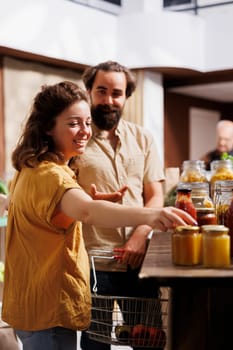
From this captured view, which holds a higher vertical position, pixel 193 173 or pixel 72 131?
pixel 72 131

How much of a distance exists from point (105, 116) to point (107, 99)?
80 millimetres

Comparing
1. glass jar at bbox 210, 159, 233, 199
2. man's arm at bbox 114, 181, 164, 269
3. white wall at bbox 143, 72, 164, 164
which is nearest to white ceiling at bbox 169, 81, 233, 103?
white wall at bbox 143, 72, 164, 164

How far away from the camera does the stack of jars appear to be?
1844 millimetres

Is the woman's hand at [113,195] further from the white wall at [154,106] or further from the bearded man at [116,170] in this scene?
the white wall at [154,106]

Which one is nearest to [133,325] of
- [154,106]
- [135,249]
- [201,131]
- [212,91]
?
[135,249]

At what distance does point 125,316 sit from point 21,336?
1.63 ft

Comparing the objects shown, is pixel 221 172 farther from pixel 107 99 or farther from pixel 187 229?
pixel 187 229

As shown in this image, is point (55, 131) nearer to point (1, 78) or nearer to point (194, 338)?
point (194, 338)

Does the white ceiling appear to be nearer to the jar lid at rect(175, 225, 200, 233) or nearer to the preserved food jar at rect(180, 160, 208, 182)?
the preserved food jar at rect(180, 160, 208, 182)

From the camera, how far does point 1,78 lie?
8023 millimetres

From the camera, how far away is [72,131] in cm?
223

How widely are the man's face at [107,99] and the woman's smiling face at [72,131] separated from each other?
0.72 metres

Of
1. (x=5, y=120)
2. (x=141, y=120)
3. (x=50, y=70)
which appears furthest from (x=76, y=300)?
(x=141, y=120)

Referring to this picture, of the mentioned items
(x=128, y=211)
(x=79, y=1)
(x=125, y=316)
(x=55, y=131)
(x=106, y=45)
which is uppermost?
(x=79, y=1)
